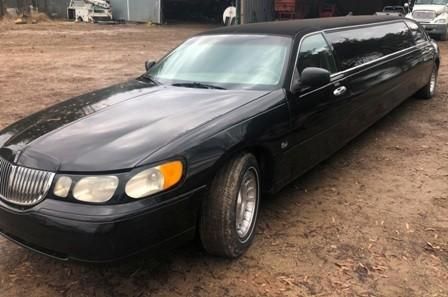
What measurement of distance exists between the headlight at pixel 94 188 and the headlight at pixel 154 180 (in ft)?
0.29

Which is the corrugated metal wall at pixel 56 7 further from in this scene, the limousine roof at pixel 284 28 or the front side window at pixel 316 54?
the front side window at pixel 316 54

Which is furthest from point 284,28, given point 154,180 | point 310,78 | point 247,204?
point 154,180

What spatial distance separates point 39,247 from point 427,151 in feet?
15.0

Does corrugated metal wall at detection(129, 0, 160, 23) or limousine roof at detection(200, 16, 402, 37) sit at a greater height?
corrugated metal wall at detection(129, 0, 160, 23)

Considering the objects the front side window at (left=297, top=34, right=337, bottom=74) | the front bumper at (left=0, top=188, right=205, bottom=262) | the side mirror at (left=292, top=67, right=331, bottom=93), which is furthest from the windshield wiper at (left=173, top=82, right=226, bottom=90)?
the front bumper at (left=0, top=188, right=205, bottom=262)

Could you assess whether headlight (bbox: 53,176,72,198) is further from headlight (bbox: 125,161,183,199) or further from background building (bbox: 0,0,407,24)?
background building (bbox: 0,0,407,24)

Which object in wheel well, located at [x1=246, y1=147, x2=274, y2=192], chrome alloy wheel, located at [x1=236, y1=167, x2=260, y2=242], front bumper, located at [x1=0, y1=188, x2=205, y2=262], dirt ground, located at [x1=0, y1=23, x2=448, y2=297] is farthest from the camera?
wheel well, located at [x1=246, y1=147, x2=274, y2=192]

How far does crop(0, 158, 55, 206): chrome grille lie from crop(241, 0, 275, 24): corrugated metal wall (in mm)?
22866

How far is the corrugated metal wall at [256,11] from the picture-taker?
82.6 ft

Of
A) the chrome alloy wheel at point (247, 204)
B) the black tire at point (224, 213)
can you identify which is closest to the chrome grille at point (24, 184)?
the black tire at point (224, 213)

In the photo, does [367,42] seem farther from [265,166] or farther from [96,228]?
[96,228]

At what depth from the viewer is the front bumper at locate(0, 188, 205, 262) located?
2.51 metres

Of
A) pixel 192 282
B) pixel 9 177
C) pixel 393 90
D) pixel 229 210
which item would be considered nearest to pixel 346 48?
pixel 393 90

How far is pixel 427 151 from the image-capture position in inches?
221
